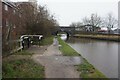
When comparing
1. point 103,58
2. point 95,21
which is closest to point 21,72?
point 103,58

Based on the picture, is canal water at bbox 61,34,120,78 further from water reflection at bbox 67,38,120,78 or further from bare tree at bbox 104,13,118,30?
bare tree at bbox 104,13,118,30

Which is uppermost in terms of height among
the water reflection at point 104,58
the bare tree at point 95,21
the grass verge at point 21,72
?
the bare tree at point 95,21

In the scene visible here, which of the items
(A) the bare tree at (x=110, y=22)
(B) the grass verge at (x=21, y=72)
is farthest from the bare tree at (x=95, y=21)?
(B) the grass verge at (x=21, y=72)

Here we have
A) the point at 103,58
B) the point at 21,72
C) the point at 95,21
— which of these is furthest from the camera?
the point at 95,21

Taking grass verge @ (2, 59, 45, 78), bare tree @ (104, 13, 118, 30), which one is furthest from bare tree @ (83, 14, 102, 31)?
grass verge @ (2, 59, 45, 78)

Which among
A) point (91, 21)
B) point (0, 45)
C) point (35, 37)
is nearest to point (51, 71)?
point (0, 45)

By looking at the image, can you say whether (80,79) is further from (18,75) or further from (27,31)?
(27,31)

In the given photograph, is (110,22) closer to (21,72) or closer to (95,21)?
(95,21)

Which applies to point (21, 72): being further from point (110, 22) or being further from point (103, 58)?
point (110, 22)

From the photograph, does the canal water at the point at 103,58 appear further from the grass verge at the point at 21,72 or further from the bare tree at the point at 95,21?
the bare tree at the point at 95,21

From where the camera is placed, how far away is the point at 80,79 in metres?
9.00

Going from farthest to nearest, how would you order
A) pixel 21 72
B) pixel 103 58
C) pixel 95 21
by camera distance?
pixel 95 21
pixel 103 58
pixel 21 72

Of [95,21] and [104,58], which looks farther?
[95,21]

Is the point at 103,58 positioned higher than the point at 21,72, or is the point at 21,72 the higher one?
the point at 21,72
